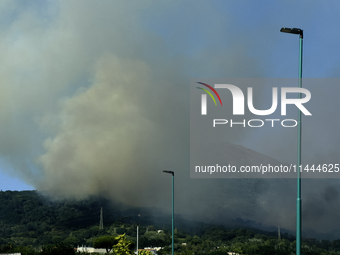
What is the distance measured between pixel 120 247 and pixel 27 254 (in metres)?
35.8

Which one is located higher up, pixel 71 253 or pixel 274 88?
pixel 274 88

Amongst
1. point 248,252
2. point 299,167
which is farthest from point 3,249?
point 299,167

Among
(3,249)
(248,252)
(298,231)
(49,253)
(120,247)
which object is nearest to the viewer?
(298,231)

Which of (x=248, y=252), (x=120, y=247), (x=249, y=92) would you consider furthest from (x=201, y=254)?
(x=249, y=92)

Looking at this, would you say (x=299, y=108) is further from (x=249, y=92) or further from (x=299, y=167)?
(x=249, y=92)

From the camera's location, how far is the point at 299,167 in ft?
78.9

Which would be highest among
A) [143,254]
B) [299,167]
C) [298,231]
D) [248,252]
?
[299,167]

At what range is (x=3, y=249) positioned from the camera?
156 meters

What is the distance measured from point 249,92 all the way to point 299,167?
120 feet

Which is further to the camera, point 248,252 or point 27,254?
point 248,252

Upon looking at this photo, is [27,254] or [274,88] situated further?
[27,254]

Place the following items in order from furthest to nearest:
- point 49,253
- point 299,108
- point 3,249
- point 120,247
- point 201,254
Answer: point 201,254 → point 3,249 → point 49,253 → point 120,247 → point 299,108

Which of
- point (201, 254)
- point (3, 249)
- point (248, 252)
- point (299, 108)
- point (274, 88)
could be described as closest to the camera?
point (299, 108)

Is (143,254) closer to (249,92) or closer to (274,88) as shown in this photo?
(249,92)
